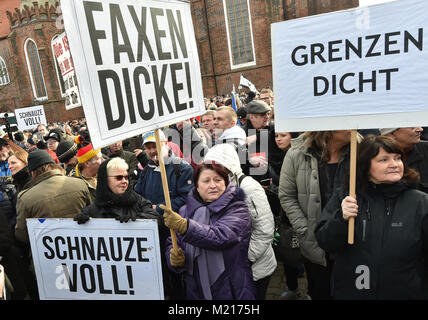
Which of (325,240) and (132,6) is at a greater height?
(132,6)

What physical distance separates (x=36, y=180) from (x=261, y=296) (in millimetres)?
1995

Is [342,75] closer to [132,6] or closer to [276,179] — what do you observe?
[132,6]

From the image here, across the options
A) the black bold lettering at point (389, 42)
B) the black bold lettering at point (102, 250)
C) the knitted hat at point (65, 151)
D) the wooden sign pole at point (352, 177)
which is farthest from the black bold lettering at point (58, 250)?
the black bold lettering at point (389, 42)

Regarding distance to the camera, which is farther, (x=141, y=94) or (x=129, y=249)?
(x=129, y=249)

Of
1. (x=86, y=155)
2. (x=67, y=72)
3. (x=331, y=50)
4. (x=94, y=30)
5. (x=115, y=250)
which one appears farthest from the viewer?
(x=67, y=72)

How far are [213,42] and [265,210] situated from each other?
2464 cm

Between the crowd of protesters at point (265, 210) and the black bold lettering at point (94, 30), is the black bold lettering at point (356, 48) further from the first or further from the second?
the black bold lettering at point (94, 30)

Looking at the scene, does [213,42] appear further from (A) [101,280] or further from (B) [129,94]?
(A) [101,280]

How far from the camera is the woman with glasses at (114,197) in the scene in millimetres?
2260

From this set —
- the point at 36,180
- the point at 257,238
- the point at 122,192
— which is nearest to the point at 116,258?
the point at 122,192

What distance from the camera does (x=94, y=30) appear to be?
1522mm

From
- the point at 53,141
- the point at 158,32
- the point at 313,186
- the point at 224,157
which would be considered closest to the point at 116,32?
the point at 158,32

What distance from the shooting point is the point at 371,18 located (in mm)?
1650

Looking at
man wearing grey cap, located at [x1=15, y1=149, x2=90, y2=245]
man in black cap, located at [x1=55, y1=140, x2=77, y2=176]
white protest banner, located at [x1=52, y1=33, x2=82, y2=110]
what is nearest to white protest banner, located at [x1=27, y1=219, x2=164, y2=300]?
man wearing grey cap, located at [x1=15, y1=149, x2=90, y2=245]
